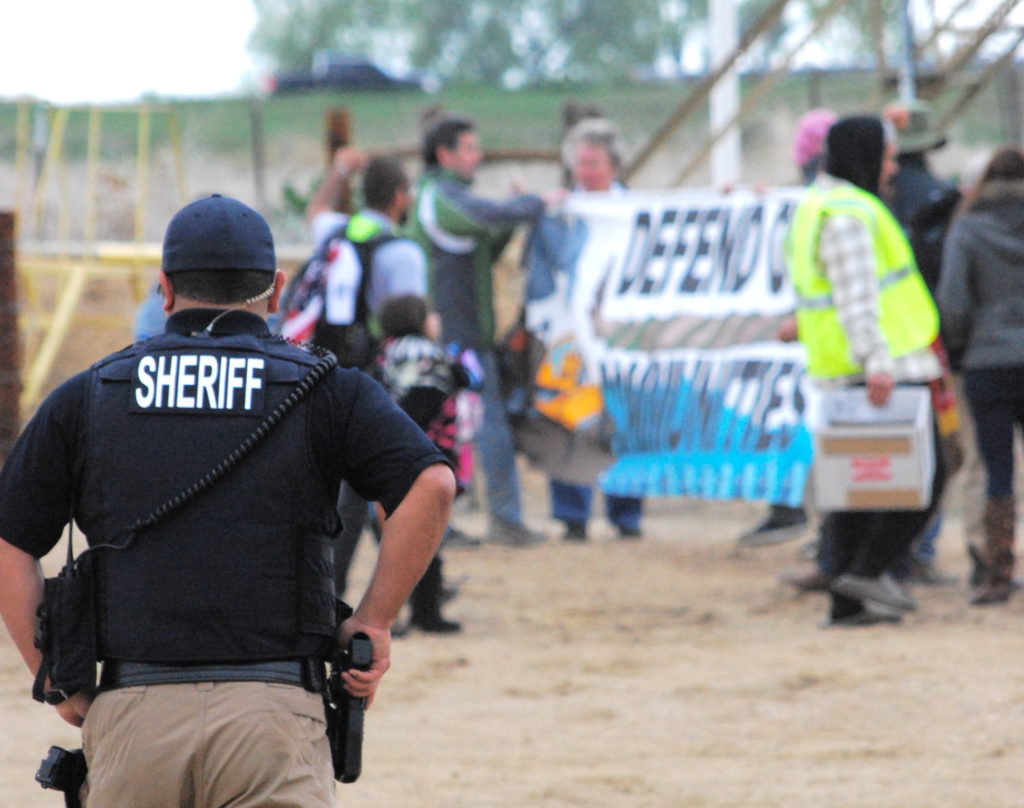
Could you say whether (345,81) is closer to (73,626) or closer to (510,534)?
(510,534)

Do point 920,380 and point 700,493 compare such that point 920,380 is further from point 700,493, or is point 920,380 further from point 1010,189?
point 700,493

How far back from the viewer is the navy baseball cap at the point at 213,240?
3.01 metres

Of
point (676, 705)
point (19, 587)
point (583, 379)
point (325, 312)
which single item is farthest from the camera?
point (583, 379)

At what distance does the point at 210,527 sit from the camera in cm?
288

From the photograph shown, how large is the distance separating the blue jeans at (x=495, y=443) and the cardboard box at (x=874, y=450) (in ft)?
10.5

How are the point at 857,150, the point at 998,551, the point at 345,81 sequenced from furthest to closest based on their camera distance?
the point at 345,81, the point at 998,551, the point at 857,150

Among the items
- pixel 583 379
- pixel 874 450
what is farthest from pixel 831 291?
pixel 583 379

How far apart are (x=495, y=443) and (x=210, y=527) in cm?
714

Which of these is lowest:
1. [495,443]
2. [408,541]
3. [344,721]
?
[495,443]

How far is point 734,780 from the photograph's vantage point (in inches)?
206

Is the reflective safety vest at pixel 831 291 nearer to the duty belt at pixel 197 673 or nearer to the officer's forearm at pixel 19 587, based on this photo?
the duty belt at pixel 197 673

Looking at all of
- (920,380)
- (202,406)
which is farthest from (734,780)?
(202,406)

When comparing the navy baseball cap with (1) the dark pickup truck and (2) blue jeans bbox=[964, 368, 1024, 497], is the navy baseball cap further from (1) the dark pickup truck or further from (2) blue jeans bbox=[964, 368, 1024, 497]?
(1) the dark pickup truck

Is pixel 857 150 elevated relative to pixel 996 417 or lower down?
elevated
